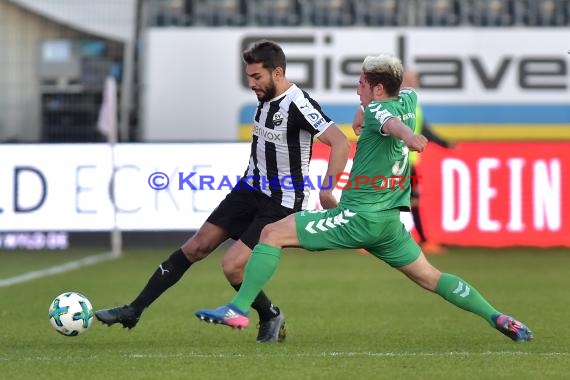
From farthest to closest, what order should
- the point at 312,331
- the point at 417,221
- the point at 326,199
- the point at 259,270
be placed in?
the point at 417,221, the point at 312,331, the point at 326,199, the point at 259,270

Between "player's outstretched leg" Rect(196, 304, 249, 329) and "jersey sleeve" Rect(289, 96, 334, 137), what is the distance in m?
1.18

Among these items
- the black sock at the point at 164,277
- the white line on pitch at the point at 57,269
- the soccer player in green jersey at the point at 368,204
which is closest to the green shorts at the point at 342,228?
the soccer player in green jersey at the point at 368,204

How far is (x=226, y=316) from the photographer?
6.93m

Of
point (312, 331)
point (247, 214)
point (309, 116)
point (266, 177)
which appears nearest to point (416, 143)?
point (309, 116)

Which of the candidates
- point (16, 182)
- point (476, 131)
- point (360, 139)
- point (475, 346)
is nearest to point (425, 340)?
point (475, 346)

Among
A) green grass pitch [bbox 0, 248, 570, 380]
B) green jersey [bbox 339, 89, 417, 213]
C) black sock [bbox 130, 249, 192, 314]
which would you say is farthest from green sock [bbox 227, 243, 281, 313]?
black sock [bbox 130, 249, 192, 314]

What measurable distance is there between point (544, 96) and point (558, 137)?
684 mm

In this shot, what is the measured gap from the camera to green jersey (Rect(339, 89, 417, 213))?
718 cm

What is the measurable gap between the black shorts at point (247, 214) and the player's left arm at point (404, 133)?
99 centimetres

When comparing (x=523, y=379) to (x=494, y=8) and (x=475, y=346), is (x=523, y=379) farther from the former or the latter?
(x=494, y=8)

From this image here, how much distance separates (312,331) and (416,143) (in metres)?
2.32

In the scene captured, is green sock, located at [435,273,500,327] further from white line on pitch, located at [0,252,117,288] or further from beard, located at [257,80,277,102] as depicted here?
white line on pitch, located at [0,252,117,288]

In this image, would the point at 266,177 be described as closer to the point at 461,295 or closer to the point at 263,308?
the point at 263,308

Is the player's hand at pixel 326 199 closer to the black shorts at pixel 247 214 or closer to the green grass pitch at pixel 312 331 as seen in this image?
the black shorts at pixel 247 214
